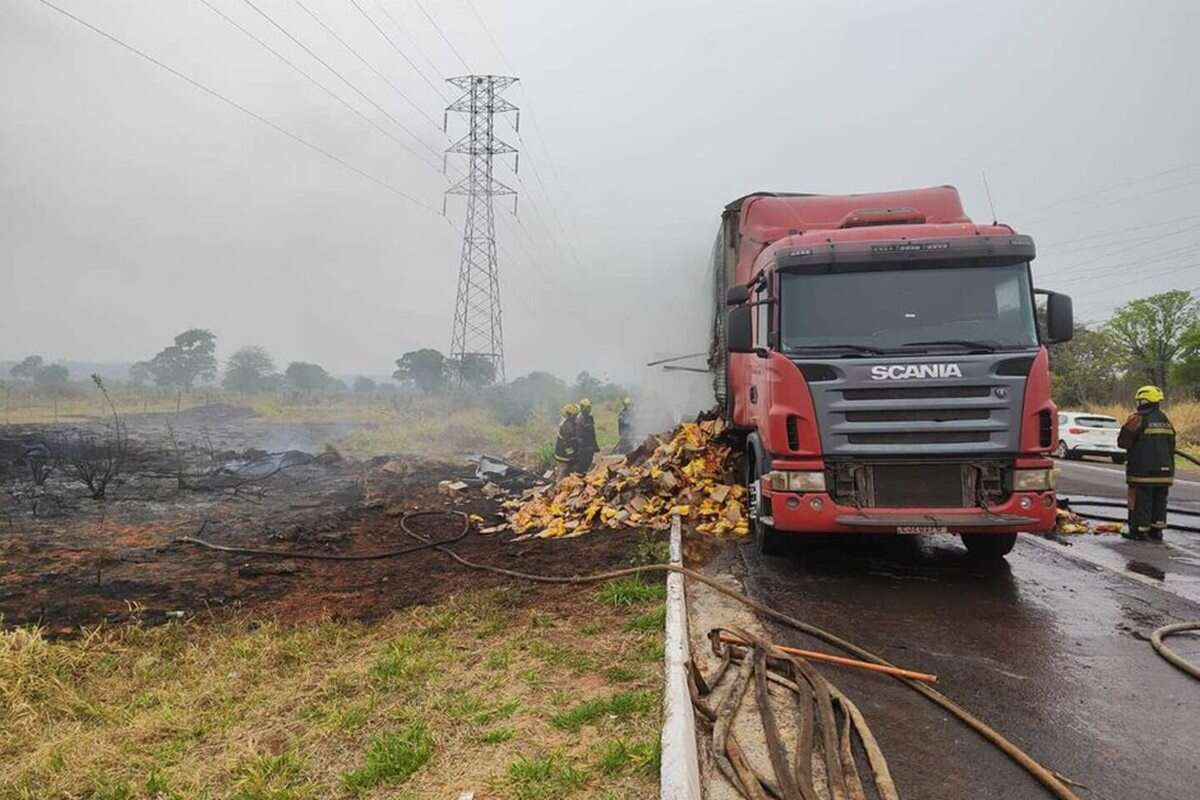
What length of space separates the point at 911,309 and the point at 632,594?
3289 mm

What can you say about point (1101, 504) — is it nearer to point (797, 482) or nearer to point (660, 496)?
point (660, 496)

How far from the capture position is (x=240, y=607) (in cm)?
602

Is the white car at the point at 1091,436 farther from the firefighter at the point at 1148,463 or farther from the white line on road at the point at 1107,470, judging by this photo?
the firefighter at the point at 1148,463

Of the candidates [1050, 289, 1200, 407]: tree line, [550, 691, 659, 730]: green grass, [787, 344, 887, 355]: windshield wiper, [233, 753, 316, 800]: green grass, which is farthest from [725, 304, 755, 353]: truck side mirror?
[1050, 289, 1200, 407]: tree line

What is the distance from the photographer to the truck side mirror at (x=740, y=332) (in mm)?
6012

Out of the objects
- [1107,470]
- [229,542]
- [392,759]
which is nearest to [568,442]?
[229,542]

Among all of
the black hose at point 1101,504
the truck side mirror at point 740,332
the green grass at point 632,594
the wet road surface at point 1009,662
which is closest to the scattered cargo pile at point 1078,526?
the black hose at point 1101,504

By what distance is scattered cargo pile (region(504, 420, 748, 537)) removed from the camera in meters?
8.11

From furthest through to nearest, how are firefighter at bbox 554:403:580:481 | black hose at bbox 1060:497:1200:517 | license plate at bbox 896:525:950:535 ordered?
firefighter at bbox 554:403:580:481
black hose at bbox 1060:497:1200:517
license plate at bbox 896:525:950:535

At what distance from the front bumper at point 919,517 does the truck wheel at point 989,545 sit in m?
0.91

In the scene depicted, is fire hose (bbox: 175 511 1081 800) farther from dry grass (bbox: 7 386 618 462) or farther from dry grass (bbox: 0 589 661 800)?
dry grass (bbox: 7 386 618 462)

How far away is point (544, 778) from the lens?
2.84 m

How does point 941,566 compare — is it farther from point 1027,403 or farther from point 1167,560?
point 1167,560

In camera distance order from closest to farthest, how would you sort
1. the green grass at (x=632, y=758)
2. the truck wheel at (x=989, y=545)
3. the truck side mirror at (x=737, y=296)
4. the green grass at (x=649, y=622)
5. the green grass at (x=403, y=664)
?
the green grass at (x=632, y=758) → the green grass at (x=403, y=664) → the green grass at (x=649, y=622) → the truck wheel at (x=989, y=545) → the truck side mirror at (x=737, y=296)
